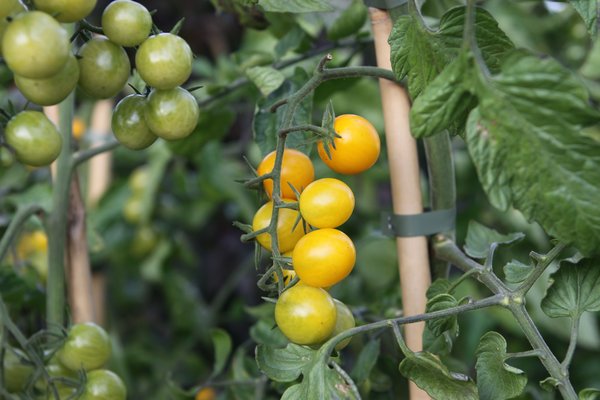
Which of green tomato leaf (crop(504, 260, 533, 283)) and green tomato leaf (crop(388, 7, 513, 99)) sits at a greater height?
Answer: green tomato leaf (crop(388, 7, 513, 99))

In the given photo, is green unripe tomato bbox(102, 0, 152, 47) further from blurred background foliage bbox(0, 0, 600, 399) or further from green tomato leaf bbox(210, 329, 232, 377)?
green tomato leaf bbox(210, 329, 232, 377)

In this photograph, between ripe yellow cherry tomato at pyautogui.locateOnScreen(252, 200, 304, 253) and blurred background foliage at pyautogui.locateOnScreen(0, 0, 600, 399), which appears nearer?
ripe yellow cherry tomato at pyautogui.locateOnScreen(252, 200, 304, 253)

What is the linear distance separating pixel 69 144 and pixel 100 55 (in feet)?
0.87

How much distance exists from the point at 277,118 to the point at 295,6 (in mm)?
108

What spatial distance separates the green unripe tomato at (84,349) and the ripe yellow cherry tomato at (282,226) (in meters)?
0.19

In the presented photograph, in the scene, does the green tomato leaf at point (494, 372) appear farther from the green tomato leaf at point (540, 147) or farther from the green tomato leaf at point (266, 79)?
the green tomato leaf at point (266, 79)

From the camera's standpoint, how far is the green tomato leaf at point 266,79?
25.7 inches

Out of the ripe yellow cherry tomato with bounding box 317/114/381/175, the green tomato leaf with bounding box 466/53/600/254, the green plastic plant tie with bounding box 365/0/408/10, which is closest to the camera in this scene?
→ the green tomato leaf with bounding box 466/53/600/254

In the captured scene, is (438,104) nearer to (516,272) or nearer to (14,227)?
(516,272)

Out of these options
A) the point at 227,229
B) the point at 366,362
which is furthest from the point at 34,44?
the point at 227,229

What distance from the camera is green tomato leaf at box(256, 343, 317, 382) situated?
1.62 ft

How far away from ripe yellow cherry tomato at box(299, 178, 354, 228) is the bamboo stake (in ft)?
0.62

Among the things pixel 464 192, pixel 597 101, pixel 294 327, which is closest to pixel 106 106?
pixel 464 192

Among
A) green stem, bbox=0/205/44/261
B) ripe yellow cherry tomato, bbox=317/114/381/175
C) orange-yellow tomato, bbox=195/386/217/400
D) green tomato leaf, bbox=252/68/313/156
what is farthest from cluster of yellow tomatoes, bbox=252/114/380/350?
orange-yellow tomato, bbox=195/386/217/400
